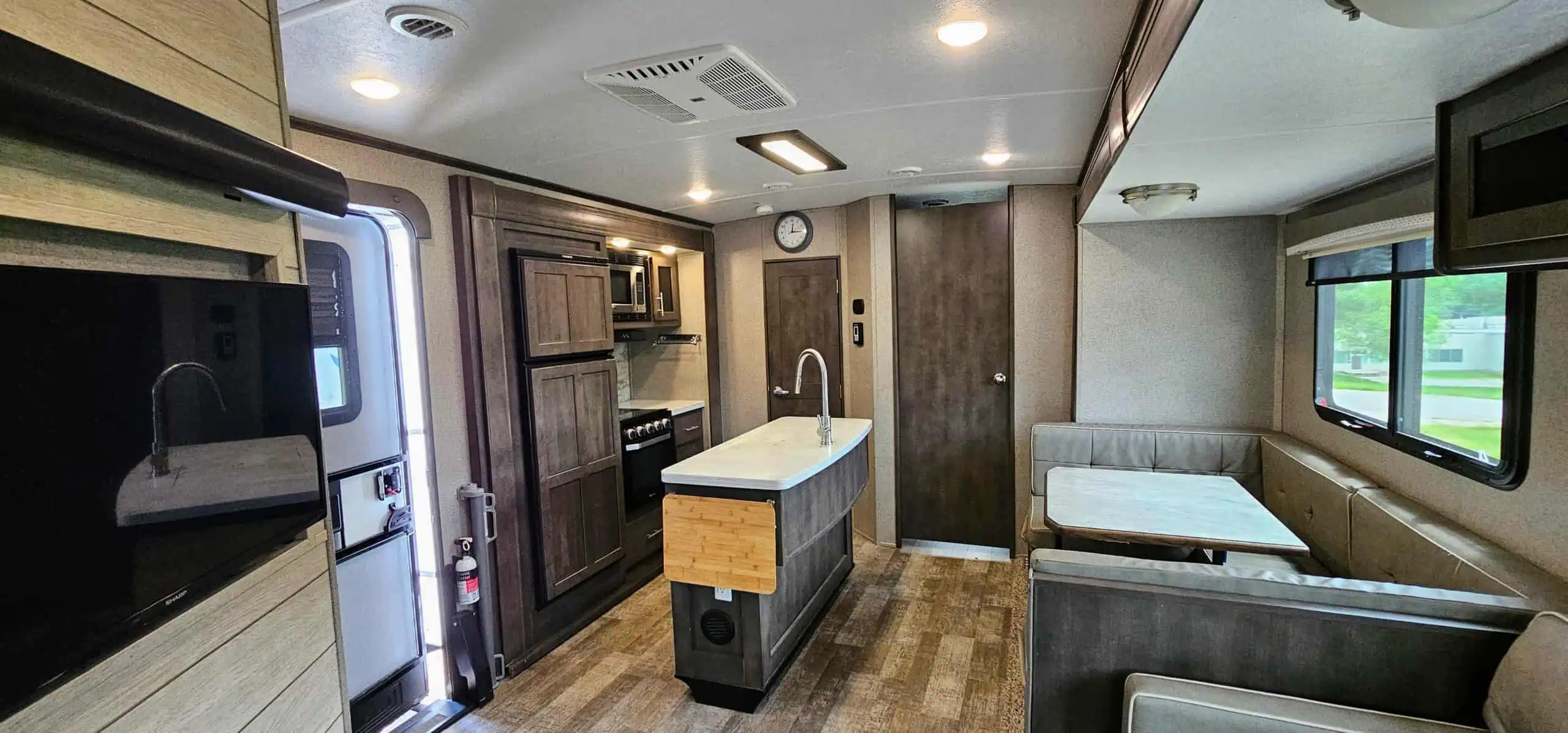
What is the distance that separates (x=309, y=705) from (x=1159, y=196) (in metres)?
3.20

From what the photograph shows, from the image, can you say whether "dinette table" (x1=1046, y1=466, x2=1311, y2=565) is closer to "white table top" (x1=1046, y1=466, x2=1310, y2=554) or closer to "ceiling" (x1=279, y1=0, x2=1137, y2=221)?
"white table top" (x1=1046, y1=466, x2=1310, y2=554)

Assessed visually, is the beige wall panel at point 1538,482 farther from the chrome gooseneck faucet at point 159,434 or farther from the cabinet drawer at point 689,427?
the cabinet drawer at point 689,427

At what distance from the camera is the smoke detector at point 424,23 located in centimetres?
145

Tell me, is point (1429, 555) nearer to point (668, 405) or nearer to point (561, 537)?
point (561, 537)

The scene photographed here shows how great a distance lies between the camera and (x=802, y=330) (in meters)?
4.65

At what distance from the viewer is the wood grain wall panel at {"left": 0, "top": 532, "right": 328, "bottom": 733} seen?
2.43 feet

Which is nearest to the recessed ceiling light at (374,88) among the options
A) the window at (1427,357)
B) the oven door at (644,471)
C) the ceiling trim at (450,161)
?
the ceiling trim at (450,161)

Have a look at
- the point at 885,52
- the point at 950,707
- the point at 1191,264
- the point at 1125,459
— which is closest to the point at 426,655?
the point at 950,707

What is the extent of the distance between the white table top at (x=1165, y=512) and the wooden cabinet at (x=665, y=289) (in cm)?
274

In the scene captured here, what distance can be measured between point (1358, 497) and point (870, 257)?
2.76 m

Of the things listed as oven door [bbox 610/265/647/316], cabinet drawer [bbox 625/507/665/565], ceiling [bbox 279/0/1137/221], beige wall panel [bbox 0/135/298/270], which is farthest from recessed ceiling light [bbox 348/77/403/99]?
cabinet drawer [bbox 625/507/665/565]

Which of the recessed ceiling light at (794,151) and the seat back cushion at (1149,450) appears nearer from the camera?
the recessed ceiling light at (794,151)

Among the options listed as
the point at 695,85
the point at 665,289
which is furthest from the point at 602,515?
the point at 695,85

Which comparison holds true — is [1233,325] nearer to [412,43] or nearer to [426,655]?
[412,43]
